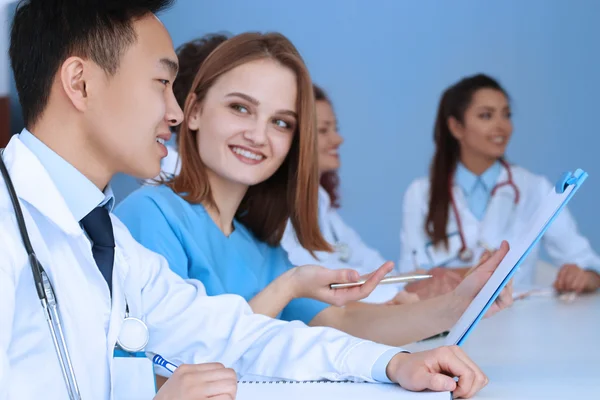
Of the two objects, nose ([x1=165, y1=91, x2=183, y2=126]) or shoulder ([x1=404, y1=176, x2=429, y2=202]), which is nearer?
nose ([x1=165, y1=91, x2=183, y2=126])

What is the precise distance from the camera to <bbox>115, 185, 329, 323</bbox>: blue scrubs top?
166 centimetres

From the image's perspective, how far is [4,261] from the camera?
0.98 m

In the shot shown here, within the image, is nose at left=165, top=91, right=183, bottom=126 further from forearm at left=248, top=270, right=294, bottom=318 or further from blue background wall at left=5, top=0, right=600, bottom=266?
blue background wall at left=5, top=0, right=600, bottom=266

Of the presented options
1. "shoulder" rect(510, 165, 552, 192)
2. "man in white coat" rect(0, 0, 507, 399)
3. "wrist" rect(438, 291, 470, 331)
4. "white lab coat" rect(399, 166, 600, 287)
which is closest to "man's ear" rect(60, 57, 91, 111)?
"man in white coat" rect(0, 0, 507, 399)

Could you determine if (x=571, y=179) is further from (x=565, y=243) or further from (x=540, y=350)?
(x=565, y=243)

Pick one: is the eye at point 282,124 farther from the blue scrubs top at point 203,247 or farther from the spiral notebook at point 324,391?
the spiral notebook at point 324,391

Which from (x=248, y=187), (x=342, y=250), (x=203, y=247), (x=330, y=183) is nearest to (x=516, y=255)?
(x=203, y=247)

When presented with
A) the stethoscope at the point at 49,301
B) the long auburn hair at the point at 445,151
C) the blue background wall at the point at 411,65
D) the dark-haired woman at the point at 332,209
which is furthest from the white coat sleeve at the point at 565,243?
the stethoscope at the point at 49,301

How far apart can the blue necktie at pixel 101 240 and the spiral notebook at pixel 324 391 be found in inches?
9.2

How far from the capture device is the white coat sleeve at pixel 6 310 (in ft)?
3.01

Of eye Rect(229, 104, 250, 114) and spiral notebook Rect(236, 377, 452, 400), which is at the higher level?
eye Rect(229, 104, 250, 114)

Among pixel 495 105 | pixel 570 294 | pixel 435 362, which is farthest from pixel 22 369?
pixel 495 105

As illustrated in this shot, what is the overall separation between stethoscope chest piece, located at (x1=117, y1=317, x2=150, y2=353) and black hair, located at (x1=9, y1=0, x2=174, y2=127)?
0.31 m

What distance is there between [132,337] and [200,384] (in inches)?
7.4
